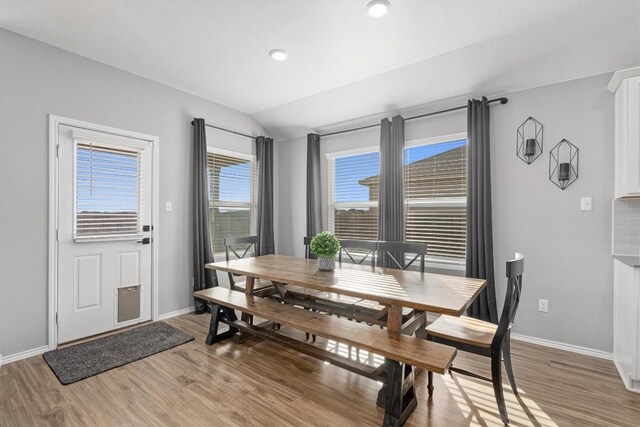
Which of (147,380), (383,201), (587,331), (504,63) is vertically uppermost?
(504,63)

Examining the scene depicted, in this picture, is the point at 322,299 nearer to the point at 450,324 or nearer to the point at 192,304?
the point at 450,324

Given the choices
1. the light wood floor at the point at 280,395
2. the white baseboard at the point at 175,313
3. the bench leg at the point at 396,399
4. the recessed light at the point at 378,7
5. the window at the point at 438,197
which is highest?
the recessed light at the point at 378,7

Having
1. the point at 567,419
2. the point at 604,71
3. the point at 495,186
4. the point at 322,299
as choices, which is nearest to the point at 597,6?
the point at 604,71

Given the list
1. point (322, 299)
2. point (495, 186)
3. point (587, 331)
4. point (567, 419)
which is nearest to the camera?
point (567, 419)

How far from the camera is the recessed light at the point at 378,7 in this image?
2.19 meters

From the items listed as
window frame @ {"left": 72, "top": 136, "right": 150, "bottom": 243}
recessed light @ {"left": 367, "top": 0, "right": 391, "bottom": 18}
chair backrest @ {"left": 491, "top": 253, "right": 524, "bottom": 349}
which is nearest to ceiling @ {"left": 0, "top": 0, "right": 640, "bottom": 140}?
recessed light @ {"left": 367, "top": 0, "right": 391, "bottom": 18}

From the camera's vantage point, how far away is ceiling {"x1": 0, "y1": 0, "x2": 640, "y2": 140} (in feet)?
7.48

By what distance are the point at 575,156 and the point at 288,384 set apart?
3.26m

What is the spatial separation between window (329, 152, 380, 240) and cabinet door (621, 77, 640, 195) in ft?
8.08

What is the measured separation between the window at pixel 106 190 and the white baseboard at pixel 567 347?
432 cm

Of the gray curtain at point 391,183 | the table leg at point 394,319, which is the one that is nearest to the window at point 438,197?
the gray curtain at point 391,183

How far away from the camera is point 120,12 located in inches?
92.9

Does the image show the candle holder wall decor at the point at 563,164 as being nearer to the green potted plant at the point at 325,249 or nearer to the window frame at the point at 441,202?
the window frame at the point at 441,202

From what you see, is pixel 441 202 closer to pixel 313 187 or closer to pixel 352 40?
pixel 313 187
